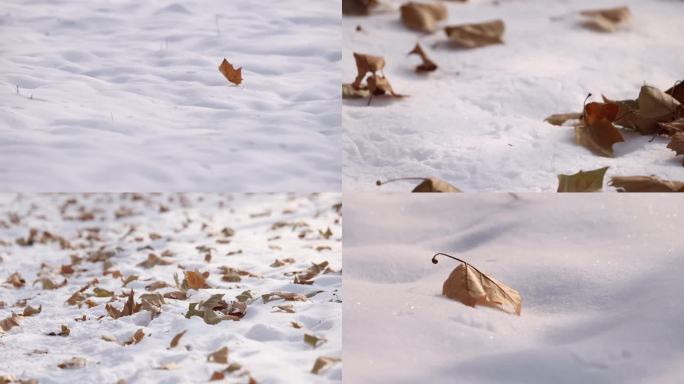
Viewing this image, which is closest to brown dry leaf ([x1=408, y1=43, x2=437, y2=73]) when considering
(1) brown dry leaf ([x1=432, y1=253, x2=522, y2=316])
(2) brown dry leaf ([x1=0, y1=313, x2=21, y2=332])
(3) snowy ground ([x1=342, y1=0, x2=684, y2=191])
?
(3) snowy ground ([x1=342, y1=0, x2=684, y2=191])

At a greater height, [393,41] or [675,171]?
[393,41]

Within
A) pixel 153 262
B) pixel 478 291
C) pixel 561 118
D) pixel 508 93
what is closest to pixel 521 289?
pixel 478 291

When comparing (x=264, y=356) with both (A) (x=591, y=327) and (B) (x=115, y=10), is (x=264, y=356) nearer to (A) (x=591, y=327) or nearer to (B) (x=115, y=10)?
(A) (x=591, y=327)

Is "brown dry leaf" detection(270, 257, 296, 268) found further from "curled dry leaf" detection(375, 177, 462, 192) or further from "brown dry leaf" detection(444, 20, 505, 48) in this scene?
"brown dry leaf" detection(444, 20, 505, 48)

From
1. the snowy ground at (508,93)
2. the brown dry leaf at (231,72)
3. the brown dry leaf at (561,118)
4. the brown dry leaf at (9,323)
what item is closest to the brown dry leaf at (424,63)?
the snowy ground at (508,93)

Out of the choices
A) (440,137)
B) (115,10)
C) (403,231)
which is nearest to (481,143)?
(440,137)

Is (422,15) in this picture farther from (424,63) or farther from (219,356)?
(219,356)

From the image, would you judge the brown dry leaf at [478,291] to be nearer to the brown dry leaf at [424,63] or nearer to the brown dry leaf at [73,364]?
the brown dry leaf at [73,364]
